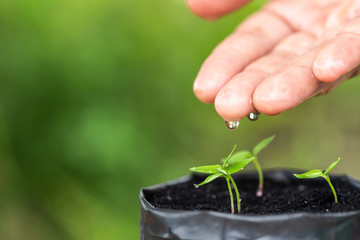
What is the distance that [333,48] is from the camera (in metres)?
0.75

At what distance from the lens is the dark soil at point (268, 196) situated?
714mm

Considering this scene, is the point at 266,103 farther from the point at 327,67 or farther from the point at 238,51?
the point at 238,51

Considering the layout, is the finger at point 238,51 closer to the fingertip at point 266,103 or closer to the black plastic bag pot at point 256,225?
the fingertip at point 266,103

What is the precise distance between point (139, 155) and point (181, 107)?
33 centimetres

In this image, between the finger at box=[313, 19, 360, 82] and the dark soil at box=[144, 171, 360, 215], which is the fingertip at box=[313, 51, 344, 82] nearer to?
the finger at box=[313, 19, 360, 82]

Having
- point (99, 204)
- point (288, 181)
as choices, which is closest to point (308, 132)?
point (99, 204)

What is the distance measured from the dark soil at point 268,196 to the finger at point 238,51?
19 cm

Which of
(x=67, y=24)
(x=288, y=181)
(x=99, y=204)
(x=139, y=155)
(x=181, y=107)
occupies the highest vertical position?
(x=67, y=24)

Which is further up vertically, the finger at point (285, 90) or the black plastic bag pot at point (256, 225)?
the finger at point (285, 90)

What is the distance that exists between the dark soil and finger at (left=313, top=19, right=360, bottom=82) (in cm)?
20

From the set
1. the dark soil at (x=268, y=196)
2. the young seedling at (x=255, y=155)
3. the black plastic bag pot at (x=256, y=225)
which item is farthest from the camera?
the young seedling at (x=255, y=155)

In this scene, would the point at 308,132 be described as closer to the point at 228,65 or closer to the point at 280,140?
the point at 280,140

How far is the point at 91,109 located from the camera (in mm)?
2076

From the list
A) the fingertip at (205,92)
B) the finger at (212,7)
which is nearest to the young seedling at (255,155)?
the fingertip at (205,92)
